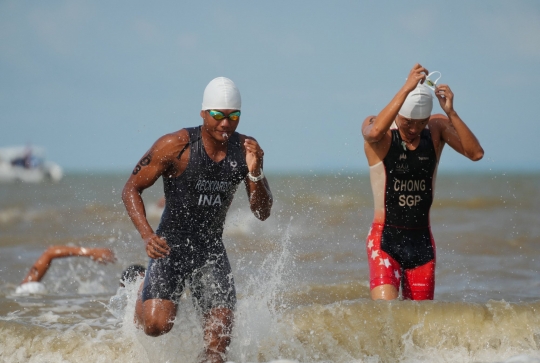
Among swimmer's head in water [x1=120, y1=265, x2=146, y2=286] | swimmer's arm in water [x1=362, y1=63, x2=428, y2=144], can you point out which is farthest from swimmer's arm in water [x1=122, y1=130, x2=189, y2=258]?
swimmer's arm in water [x1=362, y1=63, x2=428, y2=144]

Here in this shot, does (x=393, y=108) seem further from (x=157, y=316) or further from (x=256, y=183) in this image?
(x=157, y=316)

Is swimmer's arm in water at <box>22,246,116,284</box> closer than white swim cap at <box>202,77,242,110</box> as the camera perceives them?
No

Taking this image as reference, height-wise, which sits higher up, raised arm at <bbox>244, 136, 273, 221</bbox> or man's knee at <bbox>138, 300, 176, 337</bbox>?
raised arm at <bbox>244, 136, 273, 221</bbox>

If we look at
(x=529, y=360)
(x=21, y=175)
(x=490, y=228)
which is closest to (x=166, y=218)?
(x=529, y=360)

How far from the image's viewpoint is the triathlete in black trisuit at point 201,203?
536 centimetres

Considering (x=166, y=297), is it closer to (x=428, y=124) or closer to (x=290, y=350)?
(x=290, y=350)

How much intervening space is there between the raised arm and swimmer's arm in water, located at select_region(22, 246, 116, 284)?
3367 millimetres

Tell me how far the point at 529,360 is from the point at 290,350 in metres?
1.96

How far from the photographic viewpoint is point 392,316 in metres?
5.97

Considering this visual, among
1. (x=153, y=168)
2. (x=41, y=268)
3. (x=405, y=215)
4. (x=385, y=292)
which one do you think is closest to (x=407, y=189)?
(x=405, y=215)

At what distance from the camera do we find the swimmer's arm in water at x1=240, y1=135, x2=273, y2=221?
5.31 meters

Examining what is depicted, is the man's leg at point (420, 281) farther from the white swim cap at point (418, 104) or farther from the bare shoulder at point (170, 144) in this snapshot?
the bare shoulder at point (170, 144)

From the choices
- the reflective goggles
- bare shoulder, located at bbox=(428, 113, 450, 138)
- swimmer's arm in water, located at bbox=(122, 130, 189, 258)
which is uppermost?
bare shoulder, located at bbox=(428, 113, 450, 138)

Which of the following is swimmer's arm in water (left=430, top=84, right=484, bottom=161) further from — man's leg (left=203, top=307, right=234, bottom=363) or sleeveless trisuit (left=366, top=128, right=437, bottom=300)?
man's leg (left=203, top=307, right=234, bottom=363)
